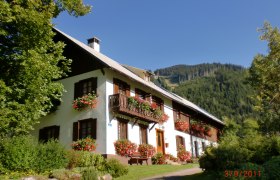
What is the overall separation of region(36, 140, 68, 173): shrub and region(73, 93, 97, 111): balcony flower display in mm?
5770

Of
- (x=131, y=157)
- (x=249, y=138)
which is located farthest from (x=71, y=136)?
(x=249, y=138)

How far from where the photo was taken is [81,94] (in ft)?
76.4

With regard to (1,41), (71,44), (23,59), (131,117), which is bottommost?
(131,117)

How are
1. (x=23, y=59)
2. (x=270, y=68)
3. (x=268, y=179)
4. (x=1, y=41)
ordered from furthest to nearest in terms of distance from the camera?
1. (x=270, y=68)
2. (x=1, y=41)
3. (x=23, y=59)
4. (x=268, y=179)

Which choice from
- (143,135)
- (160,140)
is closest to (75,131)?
(143,135)

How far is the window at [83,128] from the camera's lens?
2174 centimetres

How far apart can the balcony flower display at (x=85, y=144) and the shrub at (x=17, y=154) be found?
5.56 m

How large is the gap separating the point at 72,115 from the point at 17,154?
28.1 feet

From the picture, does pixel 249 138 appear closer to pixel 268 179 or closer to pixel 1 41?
pixel 268 179

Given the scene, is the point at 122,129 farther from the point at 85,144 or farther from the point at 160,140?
the point at 160,140

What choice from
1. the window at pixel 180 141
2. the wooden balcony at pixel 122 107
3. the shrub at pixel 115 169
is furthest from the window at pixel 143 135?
the shrub at pixel 115 169

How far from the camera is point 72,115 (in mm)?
23047

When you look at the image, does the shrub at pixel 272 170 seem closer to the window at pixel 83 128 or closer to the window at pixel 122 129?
the window at pixel 122 129

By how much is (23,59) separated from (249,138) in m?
11.0
